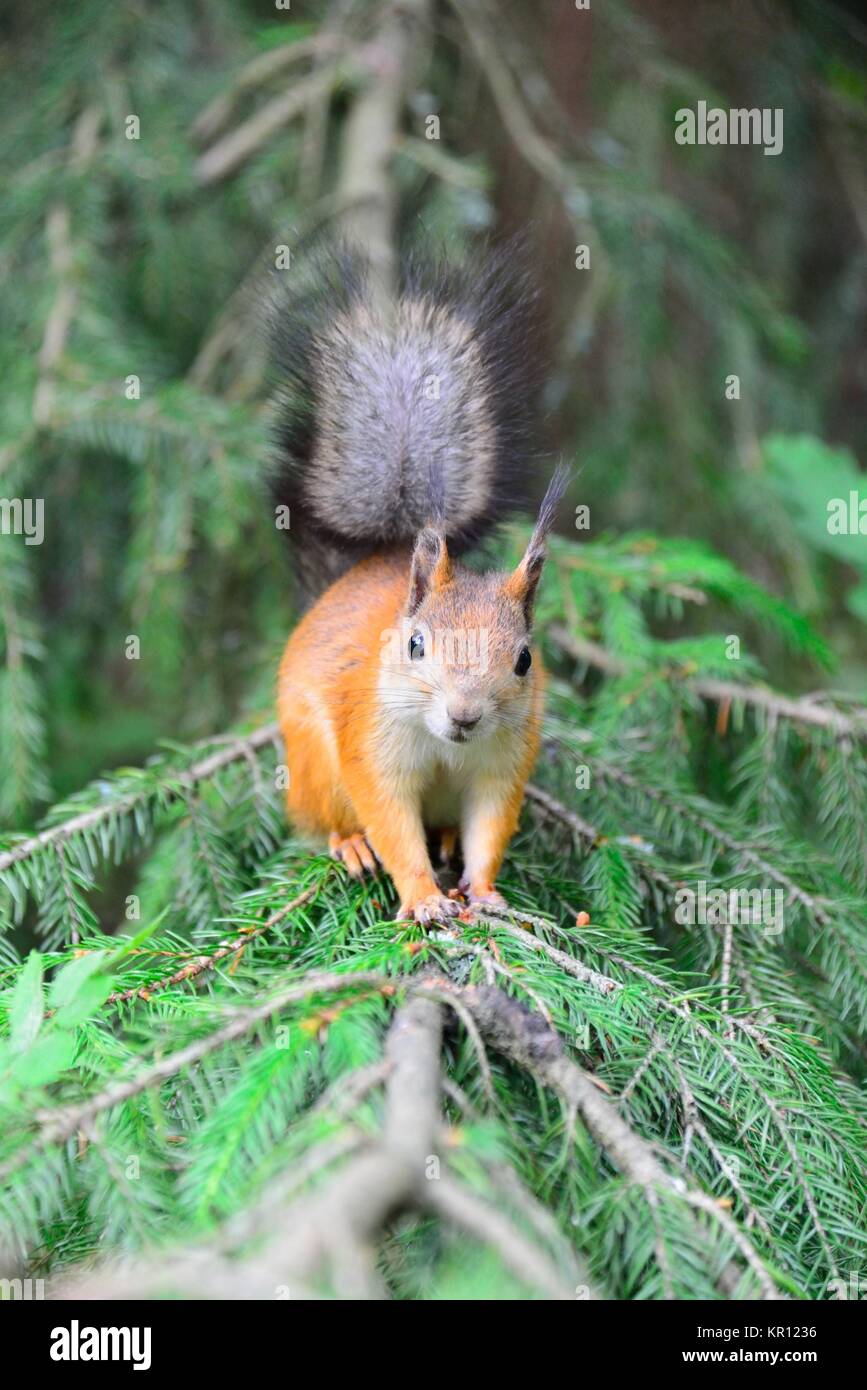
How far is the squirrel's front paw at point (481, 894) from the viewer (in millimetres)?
1491

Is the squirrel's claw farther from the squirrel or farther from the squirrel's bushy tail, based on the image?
the squirrel's bushy tail

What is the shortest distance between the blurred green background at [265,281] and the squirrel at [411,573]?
317mm

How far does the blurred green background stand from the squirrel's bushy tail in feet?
0.96

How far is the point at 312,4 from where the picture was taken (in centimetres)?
303

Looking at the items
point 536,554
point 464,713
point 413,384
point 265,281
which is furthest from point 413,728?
point 265,281

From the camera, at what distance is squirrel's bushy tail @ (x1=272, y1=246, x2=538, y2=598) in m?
1.75

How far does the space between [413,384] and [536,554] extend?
0.34 metres

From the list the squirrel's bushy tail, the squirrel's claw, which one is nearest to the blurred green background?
the squirrel's bushy tail

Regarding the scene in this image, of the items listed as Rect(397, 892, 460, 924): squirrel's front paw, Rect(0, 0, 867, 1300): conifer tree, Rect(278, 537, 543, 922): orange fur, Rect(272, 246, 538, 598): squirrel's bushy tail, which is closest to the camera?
Rect(0, 0, 867, 1300): conifer tree

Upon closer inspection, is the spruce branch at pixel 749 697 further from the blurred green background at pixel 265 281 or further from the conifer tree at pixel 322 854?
the blurred green background at pixel 265 281

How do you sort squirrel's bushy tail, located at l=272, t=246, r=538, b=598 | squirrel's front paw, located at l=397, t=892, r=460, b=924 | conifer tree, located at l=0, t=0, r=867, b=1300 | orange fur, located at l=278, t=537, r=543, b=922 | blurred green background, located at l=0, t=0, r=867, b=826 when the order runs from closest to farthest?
1. conifer tree, located at l=0, t=0, r=867, b=1300
2. squirrel's front paw, located at l=397, t=892, r=460, b=924
3. orange fur, located at l=278, t=537, r=543, b=922
4. squirrel's bushy tail, located at l=272, t=246, r=538, b=598
5. blurred green background, located at l=0, t=0, r=867, b=826

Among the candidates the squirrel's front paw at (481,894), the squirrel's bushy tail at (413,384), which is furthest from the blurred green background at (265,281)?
the squirrel's front paw at (481,894)
